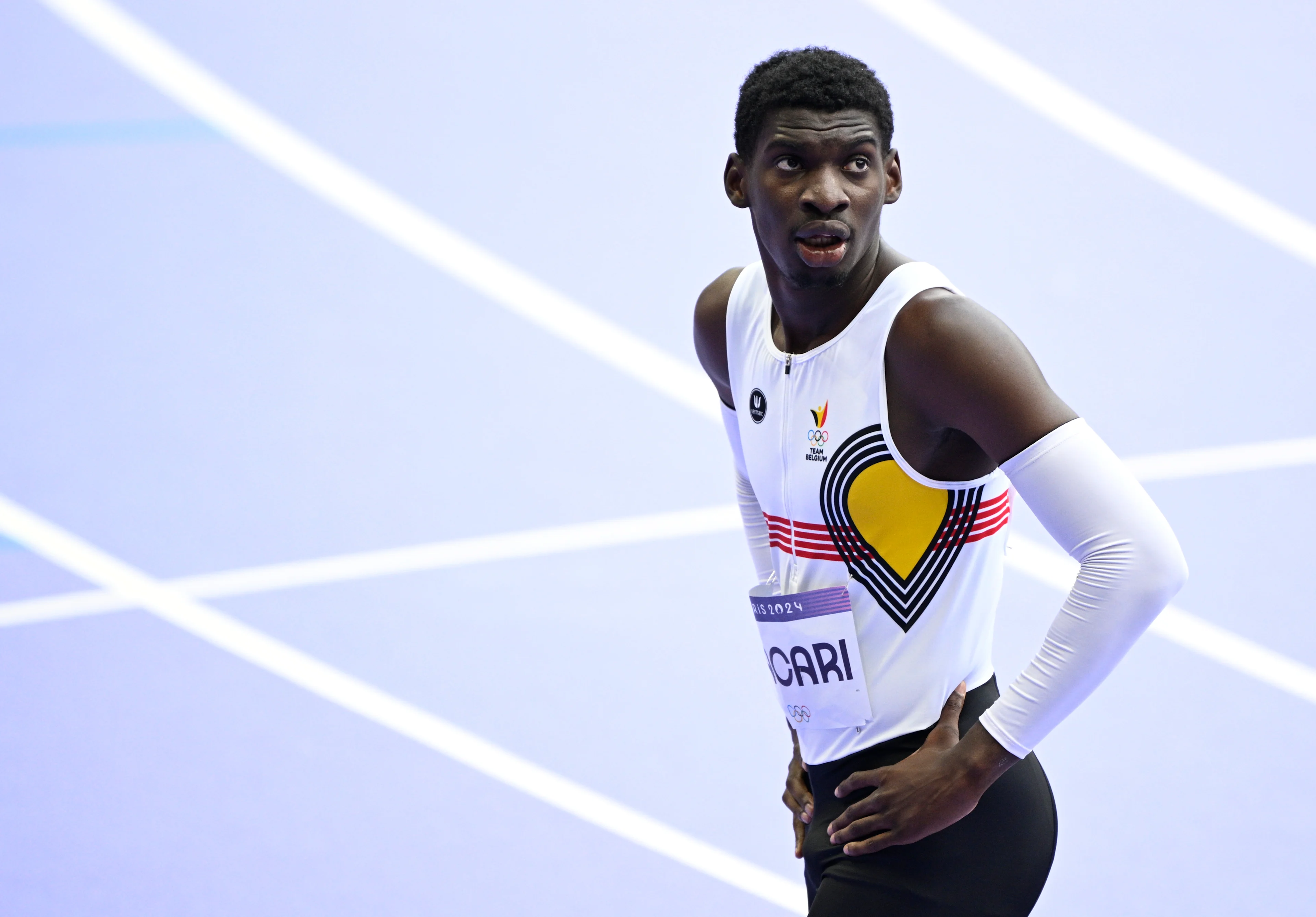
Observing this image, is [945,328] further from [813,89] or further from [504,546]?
[504,546]

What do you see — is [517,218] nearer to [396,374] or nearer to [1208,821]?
[396,374]

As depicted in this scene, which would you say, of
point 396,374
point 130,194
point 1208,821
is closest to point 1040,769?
point 1208,821

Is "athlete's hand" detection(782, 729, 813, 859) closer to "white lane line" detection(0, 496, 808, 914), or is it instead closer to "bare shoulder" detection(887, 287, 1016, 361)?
"bare shoulder" detection(887, 287, 1016, 361)

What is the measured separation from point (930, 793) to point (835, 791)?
187mm

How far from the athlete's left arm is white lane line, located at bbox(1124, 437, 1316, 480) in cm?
338

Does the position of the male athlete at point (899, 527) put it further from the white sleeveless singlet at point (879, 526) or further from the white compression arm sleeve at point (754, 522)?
the white compression arm sleeve at point (754, 522)

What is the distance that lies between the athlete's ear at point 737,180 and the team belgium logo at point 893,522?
36 centimetres

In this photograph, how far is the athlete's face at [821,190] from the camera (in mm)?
1622

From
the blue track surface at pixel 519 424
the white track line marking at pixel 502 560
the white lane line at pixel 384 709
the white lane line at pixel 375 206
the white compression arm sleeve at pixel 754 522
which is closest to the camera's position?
the white compression arm sleeve at pixel 754 522


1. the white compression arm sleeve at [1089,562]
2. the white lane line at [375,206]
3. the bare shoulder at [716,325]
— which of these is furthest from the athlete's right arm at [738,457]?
the white lane line at [375,206]

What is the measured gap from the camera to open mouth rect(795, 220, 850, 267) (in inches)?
63.7

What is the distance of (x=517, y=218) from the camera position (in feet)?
20.2

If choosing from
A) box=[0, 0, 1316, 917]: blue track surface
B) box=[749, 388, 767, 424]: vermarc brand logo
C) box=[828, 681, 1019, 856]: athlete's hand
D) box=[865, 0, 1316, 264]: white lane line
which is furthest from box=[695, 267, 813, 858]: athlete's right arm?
box=[865, 0, 1316, 264]: white lane line

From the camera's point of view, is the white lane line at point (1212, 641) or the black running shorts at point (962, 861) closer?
the black running shorts at point (962, 861)
